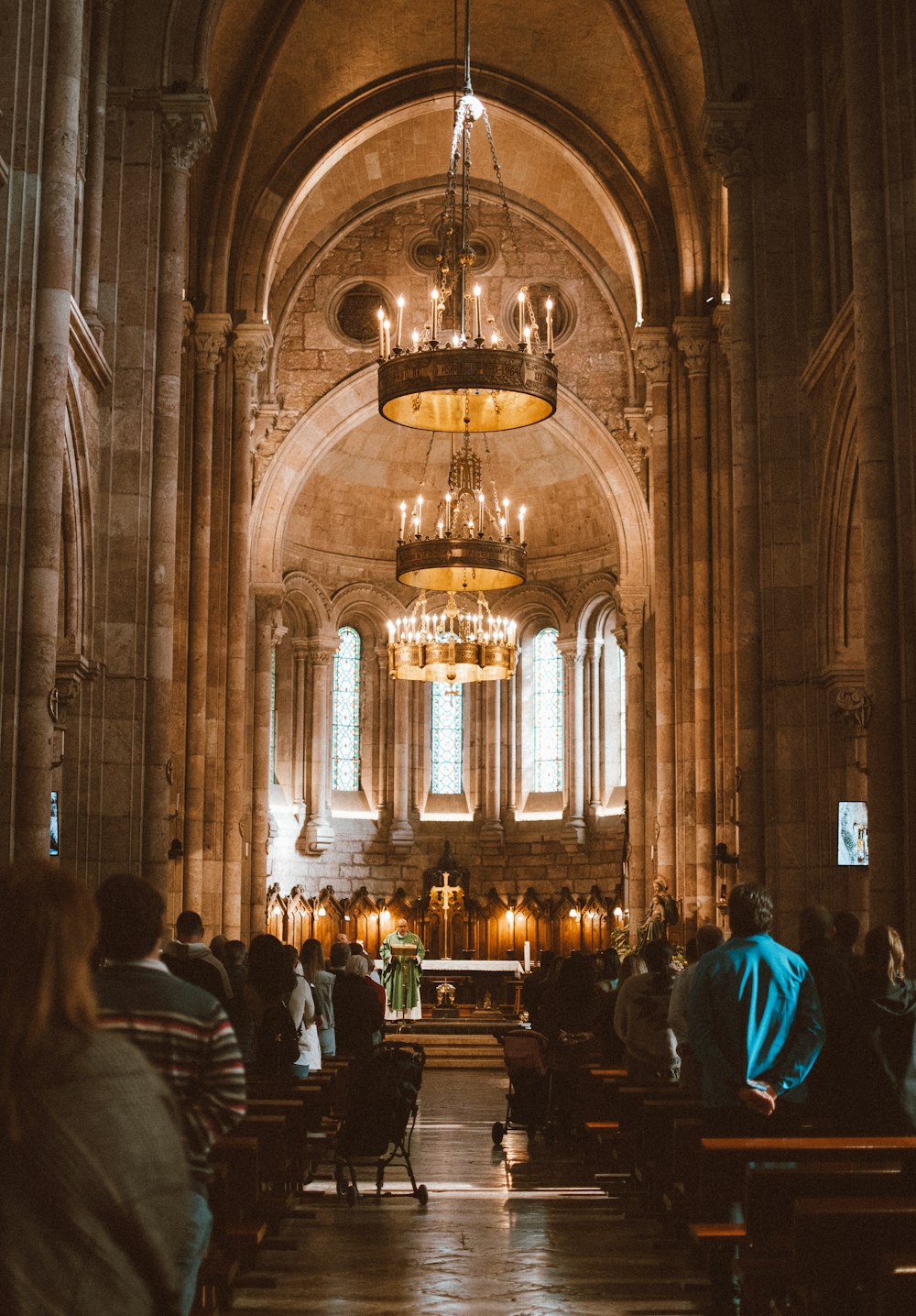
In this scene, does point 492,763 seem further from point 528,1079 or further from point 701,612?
point 528,1079

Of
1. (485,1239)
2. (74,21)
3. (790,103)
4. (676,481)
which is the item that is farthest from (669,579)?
(485,1239)

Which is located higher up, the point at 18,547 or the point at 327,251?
the point at 327,251

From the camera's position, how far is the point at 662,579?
967 inches

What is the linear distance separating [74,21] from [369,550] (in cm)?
2156

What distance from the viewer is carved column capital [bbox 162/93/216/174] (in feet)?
57.1

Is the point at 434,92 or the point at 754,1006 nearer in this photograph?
the point at 754,1006

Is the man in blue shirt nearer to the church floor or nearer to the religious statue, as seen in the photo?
the church floor

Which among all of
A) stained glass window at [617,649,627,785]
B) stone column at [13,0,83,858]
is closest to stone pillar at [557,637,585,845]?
stained glass window at [617,649,627,785]

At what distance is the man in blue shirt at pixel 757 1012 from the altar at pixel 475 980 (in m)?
22.9

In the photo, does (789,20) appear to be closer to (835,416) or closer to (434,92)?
(835,416)

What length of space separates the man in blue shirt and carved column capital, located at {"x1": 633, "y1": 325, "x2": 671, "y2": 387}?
1928cm

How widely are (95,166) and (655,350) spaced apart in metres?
10.7

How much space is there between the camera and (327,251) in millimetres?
29391

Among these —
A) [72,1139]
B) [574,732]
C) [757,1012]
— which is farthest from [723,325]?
[72,1139]
